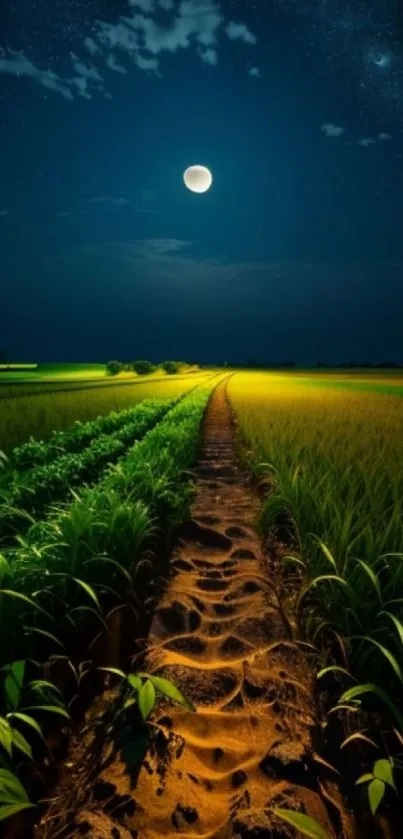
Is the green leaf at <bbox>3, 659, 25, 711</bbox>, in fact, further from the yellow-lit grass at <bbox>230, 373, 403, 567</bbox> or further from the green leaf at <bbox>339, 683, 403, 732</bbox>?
the yellow-lit grass at <bbox>230, 373, 403, 567</bbox>

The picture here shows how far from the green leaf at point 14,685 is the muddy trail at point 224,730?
475 mm

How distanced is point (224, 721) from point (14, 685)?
39.9 inches

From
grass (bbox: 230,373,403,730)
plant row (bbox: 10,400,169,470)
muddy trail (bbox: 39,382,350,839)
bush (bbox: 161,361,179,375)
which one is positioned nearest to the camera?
muddy trail (bbox: 39,382,350,839)

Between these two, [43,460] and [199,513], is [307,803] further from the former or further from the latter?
[43,460]

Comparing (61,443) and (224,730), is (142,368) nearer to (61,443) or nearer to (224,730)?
(61,443)

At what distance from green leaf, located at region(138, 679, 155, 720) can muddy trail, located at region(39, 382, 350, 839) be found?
23cm

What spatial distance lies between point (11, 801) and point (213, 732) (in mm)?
964

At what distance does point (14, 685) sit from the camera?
70.7 inches

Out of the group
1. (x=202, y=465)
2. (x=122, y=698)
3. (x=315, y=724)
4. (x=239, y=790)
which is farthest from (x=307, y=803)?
(x=202, y=465)

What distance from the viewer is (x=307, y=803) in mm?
1617

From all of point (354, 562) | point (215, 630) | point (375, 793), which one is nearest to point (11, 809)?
point (375, 793)

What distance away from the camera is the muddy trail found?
5.14 ft

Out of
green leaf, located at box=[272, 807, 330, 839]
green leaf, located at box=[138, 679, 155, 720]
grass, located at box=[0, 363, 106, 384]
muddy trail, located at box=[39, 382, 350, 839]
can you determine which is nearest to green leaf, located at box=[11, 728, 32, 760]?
muddy trail, located at box=[39, 382, 350, 839]

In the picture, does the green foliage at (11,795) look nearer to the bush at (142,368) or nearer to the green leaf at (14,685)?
the green leaf at (14,685)
